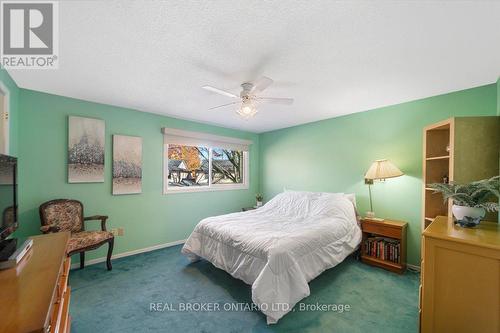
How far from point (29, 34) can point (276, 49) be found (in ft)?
6.15

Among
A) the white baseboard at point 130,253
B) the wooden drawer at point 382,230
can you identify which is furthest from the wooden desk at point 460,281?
Answer: the white baseboard at point 130,253

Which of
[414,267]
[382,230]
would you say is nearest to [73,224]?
[382,230]

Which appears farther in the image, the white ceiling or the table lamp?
the table lamp

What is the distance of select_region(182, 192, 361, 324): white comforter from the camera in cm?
184

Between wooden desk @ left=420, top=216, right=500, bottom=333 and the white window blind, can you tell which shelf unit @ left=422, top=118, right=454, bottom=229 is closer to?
wooden desk @ left=420, top=216, right=500, bottom=333

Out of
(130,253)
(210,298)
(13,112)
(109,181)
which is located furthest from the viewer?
(130,253)

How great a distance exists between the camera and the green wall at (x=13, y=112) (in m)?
2.17

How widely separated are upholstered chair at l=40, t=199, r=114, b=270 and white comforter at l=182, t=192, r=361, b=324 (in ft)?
3.53

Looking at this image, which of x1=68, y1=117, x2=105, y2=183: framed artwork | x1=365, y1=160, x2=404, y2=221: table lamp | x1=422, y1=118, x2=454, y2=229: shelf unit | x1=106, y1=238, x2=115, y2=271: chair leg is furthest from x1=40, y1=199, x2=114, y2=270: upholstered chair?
x1=422, y1=118, x2=454, y2=229: shelf unit

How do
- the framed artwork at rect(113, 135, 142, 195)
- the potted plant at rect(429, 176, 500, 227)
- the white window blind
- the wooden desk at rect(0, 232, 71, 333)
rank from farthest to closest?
1. the white window blind
2. the framed artwork at rect(113, 135, 142, 195)
3. the potted plant at rect(429, 176, 500, 227)
4. the wooden desk at rect(0, 232, 71, 333)

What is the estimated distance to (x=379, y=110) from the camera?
3186 millimetres

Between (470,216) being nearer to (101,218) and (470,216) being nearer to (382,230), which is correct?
(382,230)

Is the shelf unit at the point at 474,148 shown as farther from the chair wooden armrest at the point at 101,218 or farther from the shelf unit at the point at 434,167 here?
the chair wooden armrest at the point at 101,218

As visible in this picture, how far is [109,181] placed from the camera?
10.1 feet
